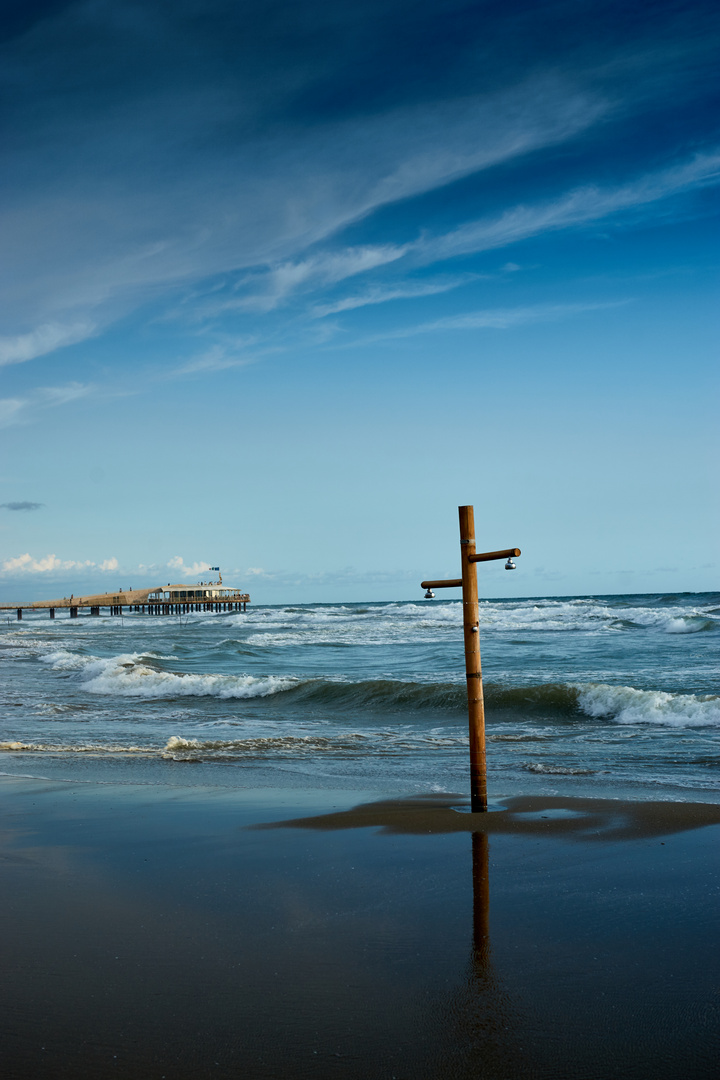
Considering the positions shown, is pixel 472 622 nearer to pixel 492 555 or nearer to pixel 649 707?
pixel 492 555

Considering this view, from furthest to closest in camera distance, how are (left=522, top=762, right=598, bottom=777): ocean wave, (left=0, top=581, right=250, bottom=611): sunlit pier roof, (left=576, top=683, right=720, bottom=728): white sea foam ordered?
1. (left=0, top=581, right=250, bottom=611): sunlit pier roof
2. (left=576, top=683, right=720, bottom=728): white sea foam
3. (left=522, top=762, right=598, bottom=777): ocean wave

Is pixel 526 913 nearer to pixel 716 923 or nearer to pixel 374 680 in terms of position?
pixel 716 923

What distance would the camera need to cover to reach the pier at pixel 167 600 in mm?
96062

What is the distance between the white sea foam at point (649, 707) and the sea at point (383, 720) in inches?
1.3

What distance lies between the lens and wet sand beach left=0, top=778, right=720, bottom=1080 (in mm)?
3482

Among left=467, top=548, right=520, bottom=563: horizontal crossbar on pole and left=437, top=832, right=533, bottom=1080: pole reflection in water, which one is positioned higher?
left=467, top=548, right=520, bottom=563: horizontal crossbar on pole

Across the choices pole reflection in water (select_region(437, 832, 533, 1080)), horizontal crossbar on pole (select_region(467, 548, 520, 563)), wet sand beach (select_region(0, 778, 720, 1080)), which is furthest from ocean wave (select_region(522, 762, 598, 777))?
pole reflection in water (select_region(437, 832, 533, 1080))

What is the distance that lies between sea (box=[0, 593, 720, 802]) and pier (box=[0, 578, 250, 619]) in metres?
67.7

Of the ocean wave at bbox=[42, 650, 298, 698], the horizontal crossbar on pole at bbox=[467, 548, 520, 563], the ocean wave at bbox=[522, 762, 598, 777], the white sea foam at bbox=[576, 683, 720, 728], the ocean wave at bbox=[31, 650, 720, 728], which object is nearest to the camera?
the horizontal crossbar on pole at bbox=[467, 548, 520, 563]

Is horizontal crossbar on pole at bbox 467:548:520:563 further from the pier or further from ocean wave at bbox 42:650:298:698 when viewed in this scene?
the pier

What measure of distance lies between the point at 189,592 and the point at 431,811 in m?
97.0

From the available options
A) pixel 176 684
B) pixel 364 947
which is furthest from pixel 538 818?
pixel 176 684

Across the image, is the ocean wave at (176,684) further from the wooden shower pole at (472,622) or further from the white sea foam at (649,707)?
the wooden shower pole at (472,622)

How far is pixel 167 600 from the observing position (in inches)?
3949
